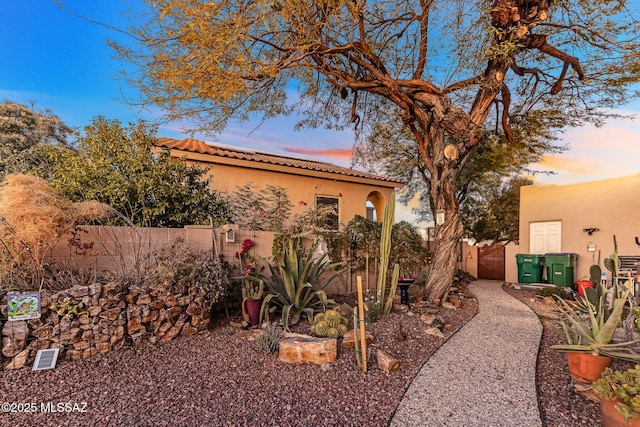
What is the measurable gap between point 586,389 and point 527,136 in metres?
9.16

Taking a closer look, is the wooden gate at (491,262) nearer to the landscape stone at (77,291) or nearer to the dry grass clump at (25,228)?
the landscape stone at (77,291)

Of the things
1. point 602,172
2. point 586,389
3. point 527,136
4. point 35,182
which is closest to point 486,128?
point 527,136

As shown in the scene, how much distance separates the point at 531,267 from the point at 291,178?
9.13 metres

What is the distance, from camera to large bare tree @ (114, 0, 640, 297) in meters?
6.38

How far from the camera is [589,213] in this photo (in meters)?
11.1

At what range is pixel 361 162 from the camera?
470 inches

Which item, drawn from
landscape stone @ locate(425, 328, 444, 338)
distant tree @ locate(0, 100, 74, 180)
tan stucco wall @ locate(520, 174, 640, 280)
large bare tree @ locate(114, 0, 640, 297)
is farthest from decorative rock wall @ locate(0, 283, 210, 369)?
tan stucco wall @ locate(520, 174, 640, 280)

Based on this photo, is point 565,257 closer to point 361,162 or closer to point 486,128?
point 486,128

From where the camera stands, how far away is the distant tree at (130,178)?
20.9 ft

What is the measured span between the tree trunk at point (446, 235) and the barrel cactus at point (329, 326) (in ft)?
11.0

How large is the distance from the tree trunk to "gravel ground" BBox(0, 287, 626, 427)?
9.06 ft

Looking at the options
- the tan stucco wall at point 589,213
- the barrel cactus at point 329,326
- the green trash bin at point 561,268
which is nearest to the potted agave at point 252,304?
the barrel cactus at point 329,326

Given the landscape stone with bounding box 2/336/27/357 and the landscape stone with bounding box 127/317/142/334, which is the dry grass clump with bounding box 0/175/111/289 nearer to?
the landscape stone with bounding box 2/336/27/357

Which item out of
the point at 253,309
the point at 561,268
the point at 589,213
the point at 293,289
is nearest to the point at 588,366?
the point at 293,289
